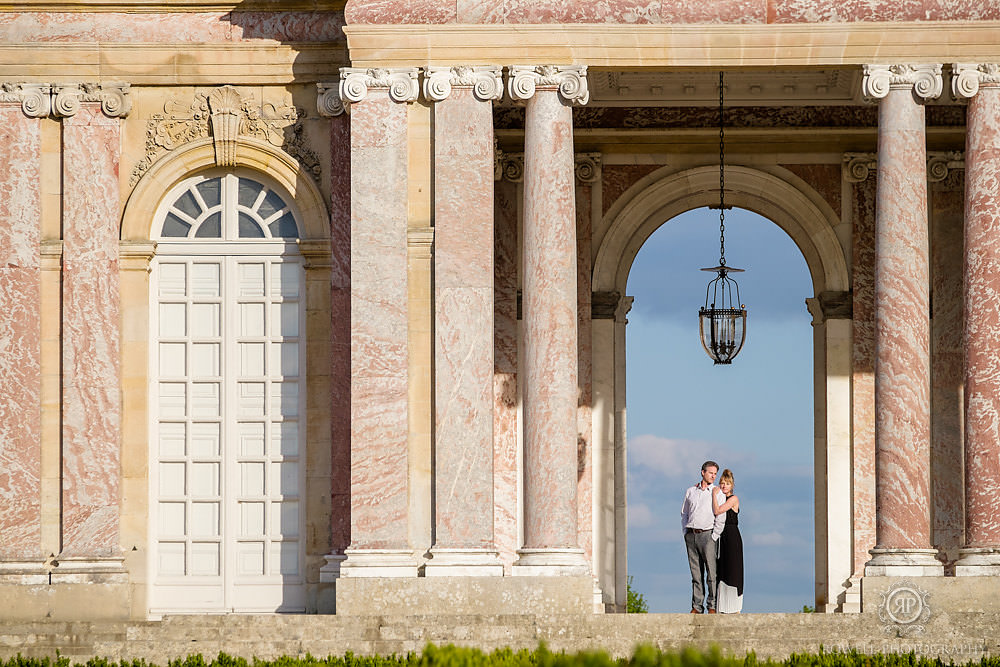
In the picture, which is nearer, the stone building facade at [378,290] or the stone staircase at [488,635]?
the stone staircase at [488,635]

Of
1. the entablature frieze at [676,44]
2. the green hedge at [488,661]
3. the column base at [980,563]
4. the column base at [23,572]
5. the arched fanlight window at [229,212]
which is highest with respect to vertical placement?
the entablature frieze at [676,44]

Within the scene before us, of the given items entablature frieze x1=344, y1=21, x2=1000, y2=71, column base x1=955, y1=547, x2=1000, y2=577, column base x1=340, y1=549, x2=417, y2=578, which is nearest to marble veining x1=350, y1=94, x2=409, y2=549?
column base x1=340, y1=549, x2=417, y2=578

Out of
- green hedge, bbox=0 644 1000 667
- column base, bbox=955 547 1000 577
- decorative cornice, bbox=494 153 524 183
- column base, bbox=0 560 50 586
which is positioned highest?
decorative cornice, bbox=494 153 524 183

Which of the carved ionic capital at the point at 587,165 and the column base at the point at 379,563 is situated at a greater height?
the carved ionic capital at the point at 587,165

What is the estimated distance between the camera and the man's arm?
25844 mm

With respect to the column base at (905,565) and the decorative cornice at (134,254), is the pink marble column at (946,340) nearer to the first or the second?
the column base at (905,565)

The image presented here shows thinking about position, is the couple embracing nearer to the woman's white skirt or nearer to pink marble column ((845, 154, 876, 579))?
the woman's white skirt

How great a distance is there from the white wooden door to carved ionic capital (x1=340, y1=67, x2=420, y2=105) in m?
2.76

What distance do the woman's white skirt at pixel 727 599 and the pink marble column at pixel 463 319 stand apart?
13.1ft

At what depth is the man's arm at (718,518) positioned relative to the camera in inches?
1017

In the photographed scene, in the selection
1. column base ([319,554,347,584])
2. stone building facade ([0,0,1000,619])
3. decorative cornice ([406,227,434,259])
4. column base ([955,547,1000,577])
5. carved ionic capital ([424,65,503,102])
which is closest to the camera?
column base ([955,547,1000,577])

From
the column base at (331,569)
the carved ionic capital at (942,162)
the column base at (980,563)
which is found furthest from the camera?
the carved ionic capital at (942,162)

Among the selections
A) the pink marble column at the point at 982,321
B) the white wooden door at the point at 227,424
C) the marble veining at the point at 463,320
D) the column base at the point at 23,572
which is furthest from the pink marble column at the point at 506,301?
the pink marble column at the point at 982,321

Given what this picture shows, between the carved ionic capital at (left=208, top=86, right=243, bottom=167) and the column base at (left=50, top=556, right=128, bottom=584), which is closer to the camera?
the column base at (left=50, top=556, right=128, bottom=584)
